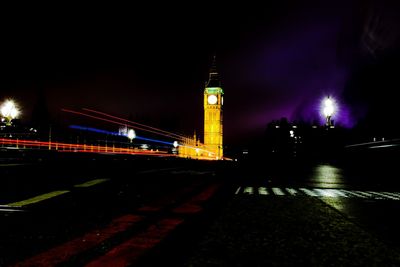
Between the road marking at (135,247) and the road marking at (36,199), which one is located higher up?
the road marking at (36,199)

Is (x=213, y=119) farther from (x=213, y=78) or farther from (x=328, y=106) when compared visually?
(x=328, y=106)

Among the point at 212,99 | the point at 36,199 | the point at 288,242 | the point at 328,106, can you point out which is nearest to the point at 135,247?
the point at 288,242

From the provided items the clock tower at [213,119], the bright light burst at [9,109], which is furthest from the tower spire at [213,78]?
the bright light burst at [9,109]

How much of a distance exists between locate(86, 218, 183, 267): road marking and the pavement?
550 millimetres

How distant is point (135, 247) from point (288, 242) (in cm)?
238

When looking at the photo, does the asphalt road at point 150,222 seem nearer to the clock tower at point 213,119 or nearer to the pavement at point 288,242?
the pavement at point 288,242

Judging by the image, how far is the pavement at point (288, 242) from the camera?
469cm

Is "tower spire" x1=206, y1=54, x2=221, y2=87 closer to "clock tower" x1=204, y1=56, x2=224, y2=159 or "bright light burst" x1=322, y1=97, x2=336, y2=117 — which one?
"clock tower" x1=204, y1=56, x2=224, y2=159

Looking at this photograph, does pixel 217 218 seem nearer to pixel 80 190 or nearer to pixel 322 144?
pixel 80 190

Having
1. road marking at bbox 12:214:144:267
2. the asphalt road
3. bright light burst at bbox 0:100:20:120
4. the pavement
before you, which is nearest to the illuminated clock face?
bright light burst at bbox 0:100:20:120

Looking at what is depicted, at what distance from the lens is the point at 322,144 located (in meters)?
33.7

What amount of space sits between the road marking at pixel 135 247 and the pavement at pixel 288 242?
550mm

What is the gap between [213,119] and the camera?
158500mm

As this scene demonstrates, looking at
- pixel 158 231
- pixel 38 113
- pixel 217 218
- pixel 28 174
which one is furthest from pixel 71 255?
pixel 38 113
